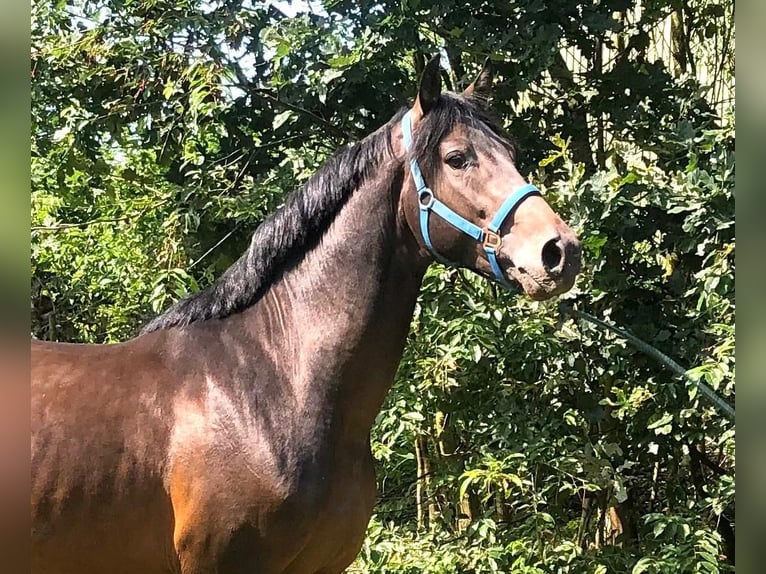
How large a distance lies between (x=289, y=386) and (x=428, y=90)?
907 millimetres

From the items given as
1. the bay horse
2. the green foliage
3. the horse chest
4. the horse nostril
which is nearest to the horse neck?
the bay horse

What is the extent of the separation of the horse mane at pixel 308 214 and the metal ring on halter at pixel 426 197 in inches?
3.5

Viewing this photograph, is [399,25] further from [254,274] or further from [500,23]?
[254,274]

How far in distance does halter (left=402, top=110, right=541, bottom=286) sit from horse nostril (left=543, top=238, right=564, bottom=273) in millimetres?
127

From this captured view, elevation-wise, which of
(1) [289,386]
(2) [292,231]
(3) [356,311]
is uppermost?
(2) [292,231]

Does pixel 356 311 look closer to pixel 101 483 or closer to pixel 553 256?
pixel 553 256

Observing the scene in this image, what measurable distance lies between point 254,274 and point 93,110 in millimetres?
2185

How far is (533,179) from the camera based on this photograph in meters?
3.80

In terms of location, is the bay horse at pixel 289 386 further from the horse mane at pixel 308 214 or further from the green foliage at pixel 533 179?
the green foliage at pixel 533 179

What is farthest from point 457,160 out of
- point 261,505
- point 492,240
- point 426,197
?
point 261,505

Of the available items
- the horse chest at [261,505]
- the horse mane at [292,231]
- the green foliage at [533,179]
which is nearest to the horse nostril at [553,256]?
the horse mane at [292,231]

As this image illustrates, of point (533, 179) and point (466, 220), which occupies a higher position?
point (533, 179)
